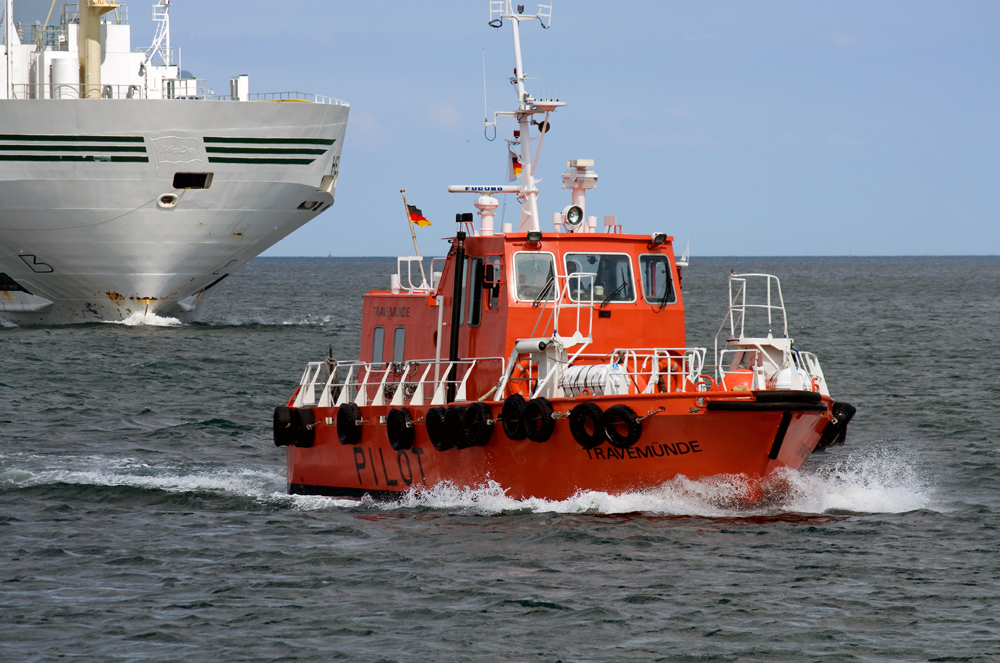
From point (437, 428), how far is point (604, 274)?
9.02 feet

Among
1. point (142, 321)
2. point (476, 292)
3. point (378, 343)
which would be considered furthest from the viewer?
A: point (142, 321)

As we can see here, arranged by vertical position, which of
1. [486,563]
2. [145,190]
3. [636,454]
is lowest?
[486,563]

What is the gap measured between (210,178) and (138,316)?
7.35 metres

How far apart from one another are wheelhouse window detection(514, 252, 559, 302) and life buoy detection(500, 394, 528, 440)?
1725 mm

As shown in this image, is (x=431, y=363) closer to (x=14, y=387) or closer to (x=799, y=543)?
(x=799, y=543)

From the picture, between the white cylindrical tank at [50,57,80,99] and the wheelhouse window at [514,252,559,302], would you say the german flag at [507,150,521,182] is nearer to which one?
the wheelhouse window at [514,252,559,302]

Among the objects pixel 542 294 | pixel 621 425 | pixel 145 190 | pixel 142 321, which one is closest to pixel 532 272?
pixel 542 294

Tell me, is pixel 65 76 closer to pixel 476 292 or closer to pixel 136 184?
pixel 136 184

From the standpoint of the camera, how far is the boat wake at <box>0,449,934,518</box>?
13.3m

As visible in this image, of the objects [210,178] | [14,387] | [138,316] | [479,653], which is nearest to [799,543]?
[479,653]

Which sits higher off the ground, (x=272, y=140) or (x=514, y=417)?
(x=272, y=140)

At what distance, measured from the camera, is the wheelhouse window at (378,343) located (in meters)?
17.7

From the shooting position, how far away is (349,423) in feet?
51.4

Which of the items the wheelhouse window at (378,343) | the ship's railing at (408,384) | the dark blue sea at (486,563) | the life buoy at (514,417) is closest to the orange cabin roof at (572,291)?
the ship's railing at (408,384)
